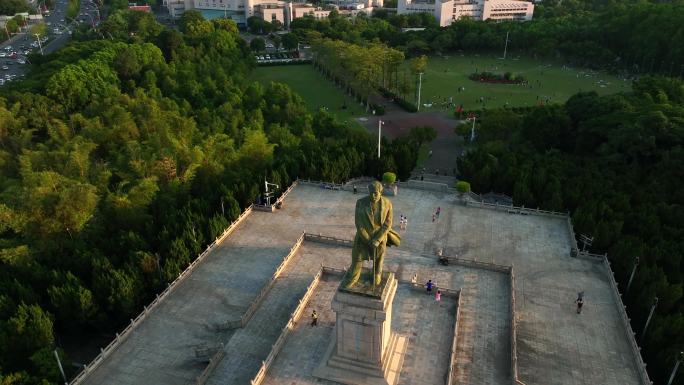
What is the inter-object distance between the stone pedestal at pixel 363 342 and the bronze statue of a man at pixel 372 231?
2.57 ft

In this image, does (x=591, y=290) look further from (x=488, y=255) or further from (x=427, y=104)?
(x=427, y=104)

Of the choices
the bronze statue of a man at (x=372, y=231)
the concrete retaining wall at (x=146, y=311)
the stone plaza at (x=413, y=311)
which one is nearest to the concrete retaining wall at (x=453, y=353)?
the stone plaza at (x=413, y=311)

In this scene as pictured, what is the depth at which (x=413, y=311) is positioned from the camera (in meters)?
32.4

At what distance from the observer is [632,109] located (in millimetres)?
61000

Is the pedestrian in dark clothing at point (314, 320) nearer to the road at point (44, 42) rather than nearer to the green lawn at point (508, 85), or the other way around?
the green lawn at point (508, 85)

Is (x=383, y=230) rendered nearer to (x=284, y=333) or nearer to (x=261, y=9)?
(x=284, y=333)

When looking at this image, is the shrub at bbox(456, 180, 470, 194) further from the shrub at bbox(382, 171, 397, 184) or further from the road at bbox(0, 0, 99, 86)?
the road at bbox(0, 0, 99, 86)

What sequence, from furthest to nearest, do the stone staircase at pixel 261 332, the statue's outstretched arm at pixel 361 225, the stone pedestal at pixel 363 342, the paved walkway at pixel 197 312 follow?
the paved walkway at pixel 197 312 < the stone staircase at pixel 261 332 < the stone pedestal at pixel 363 342 < the statue's outstretched arm at pixel 361 225

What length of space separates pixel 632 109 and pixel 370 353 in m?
51.8

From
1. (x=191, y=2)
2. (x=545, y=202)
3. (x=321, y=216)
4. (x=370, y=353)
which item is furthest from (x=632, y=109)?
(x=191, y=2)

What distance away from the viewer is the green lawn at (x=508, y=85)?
311 feet

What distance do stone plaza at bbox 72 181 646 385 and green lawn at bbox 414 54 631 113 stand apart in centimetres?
5300

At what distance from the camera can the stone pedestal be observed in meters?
24.2

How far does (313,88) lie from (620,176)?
64.1m
